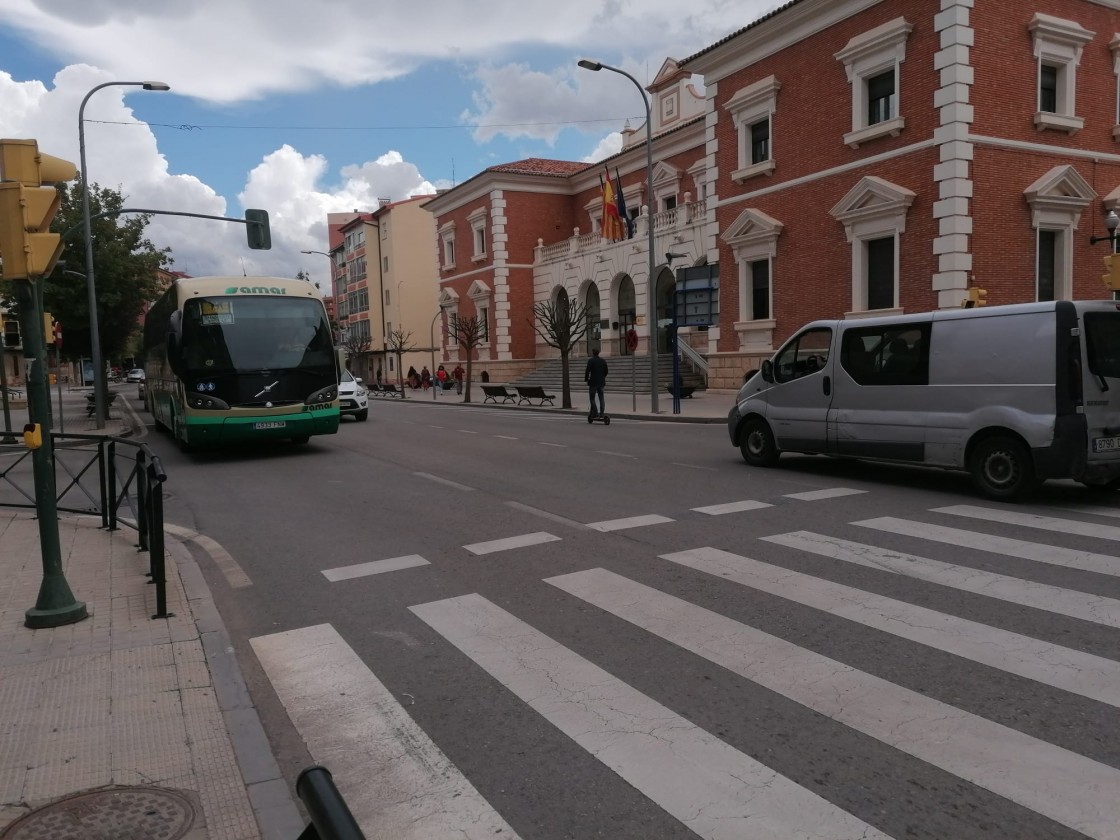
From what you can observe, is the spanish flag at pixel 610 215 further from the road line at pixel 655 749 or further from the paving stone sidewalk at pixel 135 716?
the road line at pixel 655 749

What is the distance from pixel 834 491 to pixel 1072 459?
245cm

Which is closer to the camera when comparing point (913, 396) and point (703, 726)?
point (703, 726)

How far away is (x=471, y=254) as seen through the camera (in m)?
49.4

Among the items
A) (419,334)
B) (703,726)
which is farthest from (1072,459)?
(419,334)

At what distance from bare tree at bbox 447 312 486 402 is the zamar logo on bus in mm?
22701

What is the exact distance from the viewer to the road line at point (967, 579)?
17.3 ft

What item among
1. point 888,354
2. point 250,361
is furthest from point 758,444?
point 250,361

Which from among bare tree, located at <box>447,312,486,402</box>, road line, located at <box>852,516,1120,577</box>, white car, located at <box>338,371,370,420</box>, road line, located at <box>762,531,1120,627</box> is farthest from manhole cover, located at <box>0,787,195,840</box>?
bare tree, located at <box>447,312,486,402</box>

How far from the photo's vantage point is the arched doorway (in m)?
39.5

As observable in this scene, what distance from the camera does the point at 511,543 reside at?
7.53m

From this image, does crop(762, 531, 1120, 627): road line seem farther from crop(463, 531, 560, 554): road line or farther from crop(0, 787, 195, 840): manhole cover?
crop(0, 787, 195, 840): manhole cover

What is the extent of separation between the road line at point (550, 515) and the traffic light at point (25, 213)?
195 inches

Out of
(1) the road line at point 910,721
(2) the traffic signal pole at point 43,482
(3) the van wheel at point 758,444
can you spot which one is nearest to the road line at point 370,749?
(1) the road line at point 910,721

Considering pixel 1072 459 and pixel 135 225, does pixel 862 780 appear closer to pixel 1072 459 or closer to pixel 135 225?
pixel 1072 459
